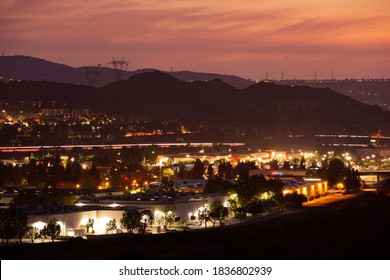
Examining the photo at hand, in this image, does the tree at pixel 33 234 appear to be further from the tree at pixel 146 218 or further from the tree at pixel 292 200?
the tree at pixel 292 200

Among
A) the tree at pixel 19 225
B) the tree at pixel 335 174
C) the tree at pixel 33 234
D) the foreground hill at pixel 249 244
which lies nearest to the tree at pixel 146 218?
the foreground hill at pixel 249 244

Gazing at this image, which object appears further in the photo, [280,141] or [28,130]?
[280,141]

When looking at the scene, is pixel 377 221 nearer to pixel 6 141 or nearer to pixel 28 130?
pixel 6 141

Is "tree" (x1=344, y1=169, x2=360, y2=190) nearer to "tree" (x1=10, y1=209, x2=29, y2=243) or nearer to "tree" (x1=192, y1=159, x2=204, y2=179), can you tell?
"tree" (x1=192, y1=159, x2=204, y2=179)

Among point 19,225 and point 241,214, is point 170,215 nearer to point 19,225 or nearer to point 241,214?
point 241,214

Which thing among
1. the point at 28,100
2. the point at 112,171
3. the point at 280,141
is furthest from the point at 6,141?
the point at 28,100

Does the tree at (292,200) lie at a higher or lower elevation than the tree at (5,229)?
lower

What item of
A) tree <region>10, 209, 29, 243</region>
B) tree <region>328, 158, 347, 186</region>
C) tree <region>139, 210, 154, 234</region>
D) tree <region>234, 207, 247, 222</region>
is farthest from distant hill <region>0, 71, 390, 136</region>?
tree <region>10, 209, 29, 243</region>
